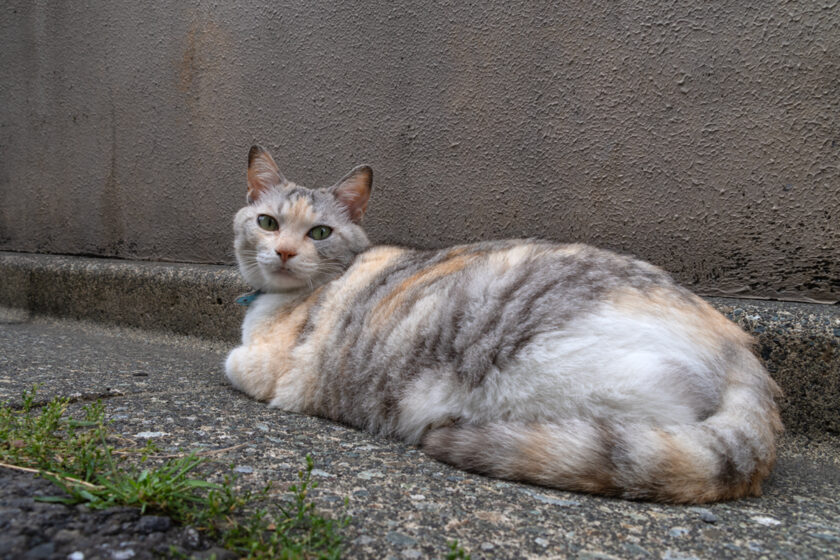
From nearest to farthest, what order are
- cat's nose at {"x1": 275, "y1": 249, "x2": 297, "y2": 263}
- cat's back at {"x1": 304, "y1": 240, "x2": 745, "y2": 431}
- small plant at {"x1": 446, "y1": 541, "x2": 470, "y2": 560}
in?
small plant at {"x1": 446, "y1": 541, "x2": 470, "y2": 560}
cat's back at {"x1": 304, "y1": 240, "x2": 745, "y2": 431}
cat's nose at {"x1": 275, "y1": 249, "x2": 297, "y2": 263}

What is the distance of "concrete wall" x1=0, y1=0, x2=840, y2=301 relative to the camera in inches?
101

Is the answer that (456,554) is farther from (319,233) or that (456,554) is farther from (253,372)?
(319,233)

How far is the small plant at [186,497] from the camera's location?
1238 mm

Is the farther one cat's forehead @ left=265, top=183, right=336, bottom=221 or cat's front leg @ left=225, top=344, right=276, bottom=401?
cat's forehead @ left=265, top=183, right=336, bottom=221

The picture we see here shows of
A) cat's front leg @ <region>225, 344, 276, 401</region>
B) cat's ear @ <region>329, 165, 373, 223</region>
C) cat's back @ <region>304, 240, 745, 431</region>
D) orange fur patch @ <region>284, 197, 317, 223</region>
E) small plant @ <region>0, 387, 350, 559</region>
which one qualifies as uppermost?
cat's ear @ <region>329, 165, 373, 223</region>

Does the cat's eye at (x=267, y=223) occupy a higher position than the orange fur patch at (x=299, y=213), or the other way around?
the orange fur patch at (x=299, y=213)

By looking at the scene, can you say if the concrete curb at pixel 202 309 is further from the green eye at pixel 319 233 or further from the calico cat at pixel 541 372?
the green eye at pixel 319 233

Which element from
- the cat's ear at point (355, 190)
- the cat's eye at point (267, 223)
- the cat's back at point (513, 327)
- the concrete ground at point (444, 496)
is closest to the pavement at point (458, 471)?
the concrete ground at point (444, 496)

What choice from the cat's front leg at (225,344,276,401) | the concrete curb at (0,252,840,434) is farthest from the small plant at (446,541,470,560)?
the concrete curb at (0,252,840,434)

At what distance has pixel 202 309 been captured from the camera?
13.5 feet

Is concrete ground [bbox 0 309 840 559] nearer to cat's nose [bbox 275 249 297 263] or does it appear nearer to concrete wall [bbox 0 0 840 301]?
cat's nose [bbox 275 249 297 263]

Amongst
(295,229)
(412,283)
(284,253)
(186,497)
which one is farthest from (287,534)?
(295,229)

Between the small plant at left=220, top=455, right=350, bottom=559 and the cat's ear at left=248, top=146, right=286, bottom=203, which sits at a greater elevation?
the cat's ear at left=248, top=146, right=286, bottom=203

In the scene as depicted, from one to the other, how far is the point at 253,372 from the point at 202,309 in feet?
5.17
